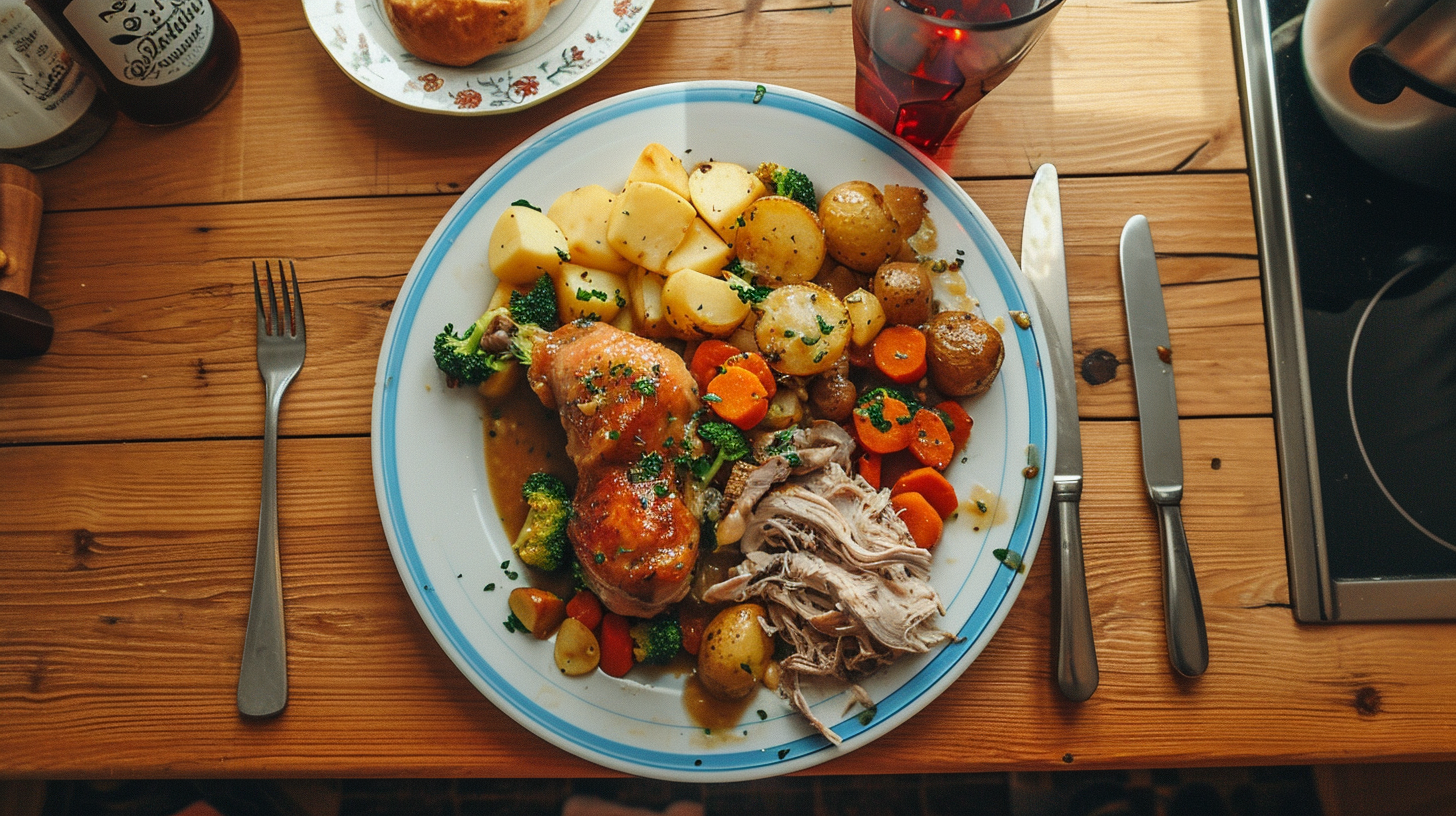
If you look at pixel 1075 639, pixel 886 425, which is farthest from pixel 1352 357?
pixel 886 425

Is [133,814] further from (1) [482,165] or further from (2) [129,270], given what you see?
(1) [482,165]

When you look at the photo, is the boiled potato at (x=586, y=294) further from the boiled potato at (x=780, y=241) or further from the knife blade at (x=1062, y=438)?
the knife blade at (x=1062, y=438)

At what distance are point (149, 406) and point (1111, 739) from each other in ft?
8.92

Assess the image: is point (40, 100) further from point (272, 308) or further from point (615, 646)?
point (615, 646)

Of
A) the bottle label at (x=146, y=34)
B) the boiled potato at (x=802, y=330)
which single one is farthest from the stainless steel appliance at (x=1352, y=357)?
the bottle label at (x=146, y=34)

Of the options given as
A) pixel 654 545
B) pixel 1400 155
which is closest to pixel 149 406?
pixel 654 545

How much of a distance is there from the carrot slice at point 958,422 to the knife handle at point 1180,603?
0.56 meters

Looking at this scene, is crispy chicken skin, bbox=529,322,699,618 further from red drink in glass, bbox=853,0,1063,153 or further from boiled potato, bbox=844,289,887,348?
red drink in glass, bbox=853,0,1063,153

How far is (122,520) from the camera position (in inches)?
81.3

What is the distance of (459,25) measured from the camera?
197 cm

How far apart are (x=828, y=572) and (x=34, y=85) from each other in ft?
8.00

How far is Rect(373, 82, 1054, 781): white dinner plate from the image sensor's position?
5.86 feet

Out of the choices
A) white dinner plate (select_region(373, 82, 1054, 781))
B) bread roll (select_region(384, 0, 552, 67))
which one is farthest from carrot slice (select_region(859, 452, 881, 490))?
bread roll (select_region(384, 0, 552, 67))

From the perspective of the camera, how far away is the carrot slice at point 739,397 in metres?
1.84
